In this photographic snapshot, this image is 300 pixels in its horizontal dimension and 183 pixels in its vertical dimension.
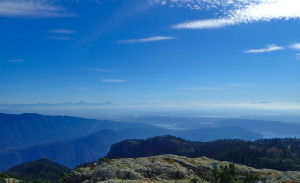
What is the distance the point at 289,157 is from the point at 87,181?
7293 inches

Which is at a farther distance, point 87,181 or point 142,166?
point 142,166

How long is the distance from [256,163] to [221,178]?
146 m

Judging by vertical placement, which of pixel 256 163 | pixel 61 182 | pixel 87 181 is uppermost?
pixel 87 181

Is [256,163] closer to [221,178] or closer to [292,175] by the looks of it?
[292,175]

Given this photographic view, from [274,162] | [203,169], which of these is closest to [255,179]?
[203,169]

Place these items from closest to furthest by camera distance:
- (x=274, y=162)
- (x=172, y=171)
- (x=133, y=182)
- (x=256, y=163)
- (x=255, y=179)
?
(x=133, y=182)
(x=255, y=179)
(x=172, y=171)
(x=274, y=162)
(x=256, y=163)

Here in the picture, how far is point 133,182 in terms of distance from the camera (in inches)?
2562

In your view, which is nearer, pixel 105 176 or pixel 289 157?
pixel 105 176

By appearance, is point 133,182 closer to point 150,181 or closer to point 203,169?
point 150,181

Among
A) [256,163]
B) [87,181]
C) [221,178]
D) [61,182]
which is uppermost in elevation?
[221,178]

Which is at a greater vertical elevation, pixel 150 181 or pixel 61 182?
pixel 150 181

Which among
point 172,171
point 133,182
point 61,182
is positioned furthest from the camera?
point 61,182

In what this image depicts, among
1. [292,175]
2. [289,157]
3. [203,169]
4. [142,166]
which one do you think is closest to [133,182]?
[142,166]

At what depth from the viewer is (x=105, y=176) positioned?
74.1 meters
